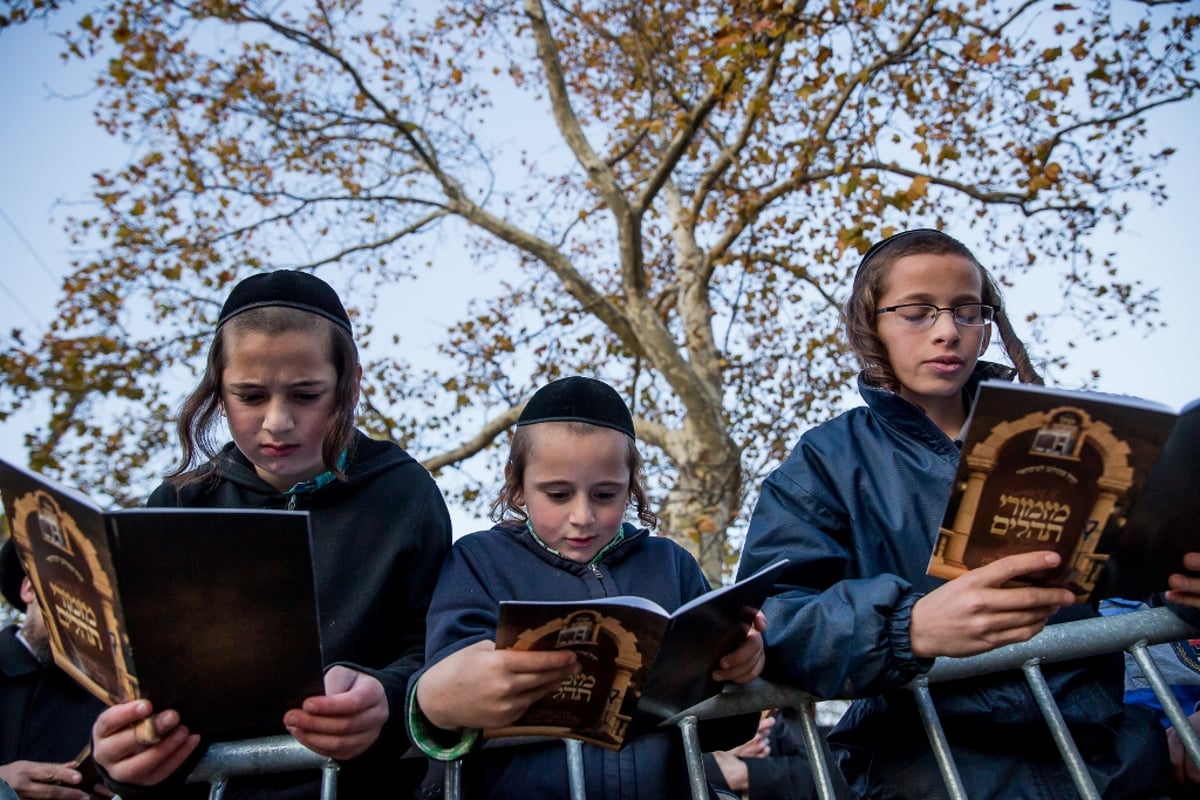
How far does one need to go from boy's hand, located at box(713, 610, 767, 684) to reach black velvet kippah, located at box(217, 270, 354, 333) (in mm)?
1289

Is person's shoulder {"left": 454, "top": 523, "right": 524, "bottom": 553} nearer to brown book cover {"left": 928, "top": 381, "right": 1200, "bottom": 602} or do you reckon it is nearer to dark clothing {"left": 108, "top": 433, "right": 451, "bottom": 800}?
dark clothing {"left": 108, "top": 433, "right": 451, "bottom": 800}

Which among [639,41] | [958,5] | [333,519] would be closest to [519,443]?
[333,519]

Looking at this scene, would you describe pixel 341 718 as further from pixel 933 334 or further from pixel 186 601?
pixel 933 334

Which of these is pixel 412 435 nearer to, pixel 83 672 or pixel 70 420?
pixel 70 420

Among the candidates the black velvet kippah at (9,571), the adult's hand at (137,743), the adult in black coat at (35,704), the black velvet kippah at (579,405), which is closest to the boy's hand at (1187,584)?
the black velvet kippah at (579,405)

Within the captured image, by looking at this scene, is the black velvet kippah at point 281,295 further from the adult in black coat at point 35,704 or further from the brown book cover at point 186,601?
the adult in black coat at point 35,704

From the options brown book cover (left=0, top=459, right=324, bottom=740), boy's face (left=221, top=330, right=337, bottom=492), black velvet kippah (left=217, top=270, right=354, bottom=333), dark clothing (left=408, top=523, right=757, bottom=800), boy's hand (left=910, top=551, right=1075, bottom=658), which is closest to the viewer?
brown book cover (left=0, top=459, right=324, bottom=740)

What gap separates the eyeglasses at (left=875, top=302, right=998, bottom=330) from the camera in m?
2.23

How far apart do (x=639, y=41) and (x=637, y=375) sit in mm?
3653

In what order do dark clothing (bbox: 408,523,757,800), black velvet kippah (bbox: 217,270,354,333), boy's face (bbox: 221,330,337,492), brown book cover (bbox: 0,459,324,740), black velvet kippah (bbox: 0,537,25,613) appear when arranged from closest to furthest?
brown book cover (bbox: 0,459,324,740) → dark clothing (bbox: 408,523,757,800) → boy's face (bbox: 221,330,337,492) → black velvet kippah (bbox: 217,270,354,333) → black velvet kippah (bbox: 0,537,25,613)

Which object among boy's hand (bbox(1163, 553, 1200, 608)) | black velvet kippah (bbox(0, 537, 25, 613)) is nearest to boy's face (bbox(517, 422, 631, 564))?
boy's hand (bbox(1163, 553, 1200, 608))

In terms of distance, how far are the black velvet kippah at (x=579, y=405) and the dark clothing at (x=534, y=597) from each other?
338 mm

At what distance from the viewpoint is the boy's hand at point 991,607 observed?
1559mm

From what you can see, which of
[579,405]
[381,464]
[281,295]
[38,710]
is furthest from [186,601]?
[38,710]
